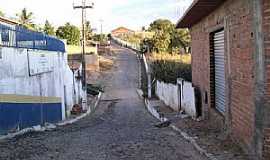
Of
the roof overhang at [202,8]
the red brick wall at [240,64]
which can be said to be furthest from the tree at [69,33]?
the red brick wall at [240,64]

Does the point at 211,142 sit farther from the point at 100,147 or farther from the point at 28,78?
the point at 28,78

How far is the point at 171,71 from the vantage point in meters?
37.5

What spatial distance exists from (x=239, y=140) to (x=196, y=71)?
943 cm

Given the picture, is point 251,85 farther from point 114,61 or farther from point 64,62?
point 114,61

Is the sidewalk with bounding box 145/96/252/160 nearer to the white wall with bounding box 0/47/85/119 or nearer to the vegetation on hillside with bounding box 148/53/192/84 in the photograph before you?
the white wall with bounding box 0/47/85/119

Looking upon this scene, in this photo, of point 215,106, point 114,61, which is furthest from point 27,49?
point 114,61

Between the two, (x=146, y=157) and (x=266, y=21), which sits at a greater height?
(x=266, y=21)

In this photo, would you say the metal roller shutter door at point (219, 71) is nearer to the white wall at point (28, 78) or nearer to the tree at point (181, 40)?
the white wall at point (28, 78)

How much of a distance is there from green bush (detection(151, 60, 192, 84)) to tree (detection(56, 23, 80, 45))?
34050mm

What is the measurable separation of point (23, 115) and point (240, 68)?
761 centimetres

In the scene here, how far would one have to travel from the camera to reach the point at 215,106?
14.5 meters

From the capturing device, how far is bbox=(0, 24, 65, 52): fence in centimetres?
1335

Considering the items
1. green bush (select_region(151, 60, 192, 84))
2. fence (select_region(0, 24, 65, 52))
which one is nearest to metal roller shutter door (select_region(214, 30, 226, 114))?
fence (select_region(0, 24, 65, 52))

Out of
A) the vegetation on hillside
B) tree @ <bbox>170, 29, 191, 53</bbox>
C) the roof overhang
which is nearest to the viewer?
the roof overhang
